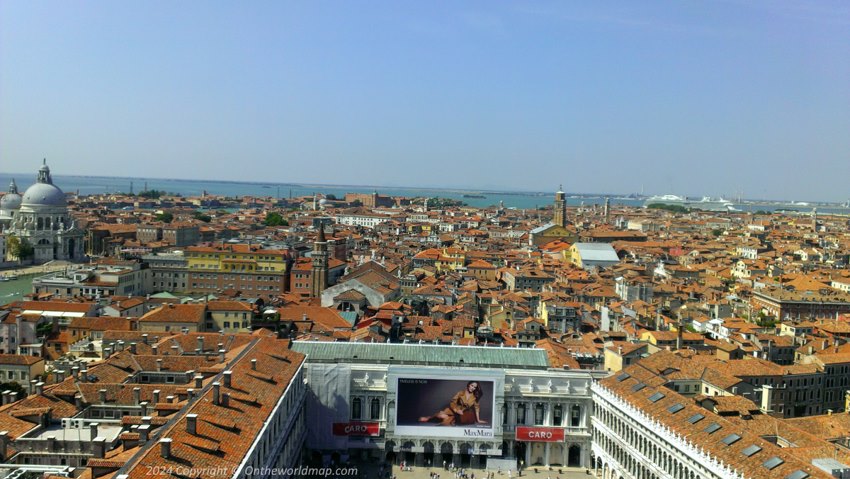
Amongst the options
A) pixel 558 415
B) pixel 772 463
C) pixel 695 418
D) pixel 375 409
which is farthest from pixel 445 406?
pixel 772 463

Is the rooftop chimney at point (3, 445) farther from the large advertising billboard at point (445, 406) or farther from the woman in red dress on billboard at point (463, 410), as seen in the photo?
the woman in red dress on billboard at point (463, 410)

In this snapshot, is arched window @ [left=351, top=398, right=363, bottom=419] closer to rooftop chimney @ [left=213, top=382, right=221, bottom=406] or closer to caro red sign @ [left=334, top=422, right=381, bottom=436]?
caro red sign @ [left=334, top=422, right=381, bottom=436]

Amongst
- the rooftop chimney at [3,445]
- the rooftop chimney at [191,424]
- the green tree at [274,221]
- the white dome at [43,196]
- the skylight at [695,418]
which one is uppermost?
the white dome at [43,196]

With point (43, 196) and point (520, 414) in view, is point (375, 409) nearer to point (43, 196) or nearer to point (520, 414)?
point (520, 414)

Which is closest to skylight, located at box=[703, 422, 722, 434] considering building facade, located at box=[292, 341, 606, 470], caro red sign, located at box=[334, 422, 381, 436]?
building facade, located at box=[292, 341, 606, 470]

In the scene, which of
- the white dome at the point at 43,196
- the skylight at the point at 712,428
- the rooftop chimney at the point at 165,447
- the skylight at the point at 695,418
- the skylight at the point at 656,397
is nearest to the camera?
the rooftop chimney at the point at 165,447

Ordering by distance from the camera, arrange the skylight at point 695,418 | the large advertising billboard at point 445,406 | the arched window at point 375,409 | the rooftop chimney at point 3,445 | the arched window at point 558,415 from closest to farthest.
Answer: the rooftop chimney at point 3,445 < the skylight at point 695,418 < the large advertising billboard at point 445,406 < the arched window at point 375,409 < the arched window at point 558,415

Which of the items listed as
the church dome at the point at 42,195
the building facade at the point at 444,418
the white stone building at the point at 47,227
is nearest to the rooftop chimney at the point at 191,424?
the building facade at the point at 444,418
